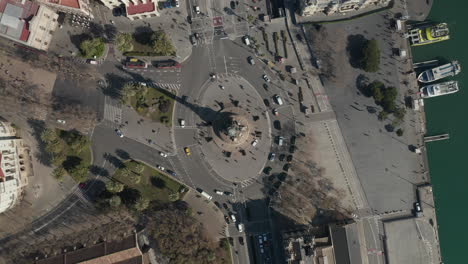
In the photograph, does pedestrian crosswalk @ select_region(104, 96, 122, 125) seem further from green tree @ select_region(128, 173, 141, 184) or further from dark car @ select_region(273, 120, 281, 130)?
dark car @ select_region(273, 120, 281, 130)

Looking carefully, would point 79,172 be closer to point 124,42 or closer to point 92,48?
point 92,48

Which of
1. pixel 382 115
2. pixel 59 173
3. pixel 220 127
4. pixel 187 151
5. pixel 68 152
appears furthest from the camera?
pixel 68 152

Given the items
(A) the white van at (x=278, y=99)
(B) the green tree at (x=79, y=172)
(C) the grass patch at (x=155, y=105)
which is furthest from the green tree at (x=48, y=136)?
(A) the white van at (x=278, y=99)

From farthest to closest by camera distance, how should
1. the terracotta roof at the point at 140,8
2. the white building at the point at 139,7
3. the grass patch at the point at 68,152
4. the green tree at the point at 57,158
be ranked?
the green tree at the point at 57,158, the grass patch at the point at 68,152, the terracotta roof at the point at 140,8, the white building at the point at 139,7

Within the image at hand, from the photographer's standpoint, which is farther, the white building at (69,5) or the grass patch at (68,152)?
the grass patch at (68,152)

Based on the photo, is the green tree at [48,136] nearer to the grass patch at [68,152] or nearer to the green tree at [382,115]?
the grass patch at [68,152]

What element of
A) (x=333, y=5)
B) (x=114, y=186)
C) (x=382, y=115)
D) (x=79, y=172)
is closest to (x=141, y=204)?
(x=114, y=186)
